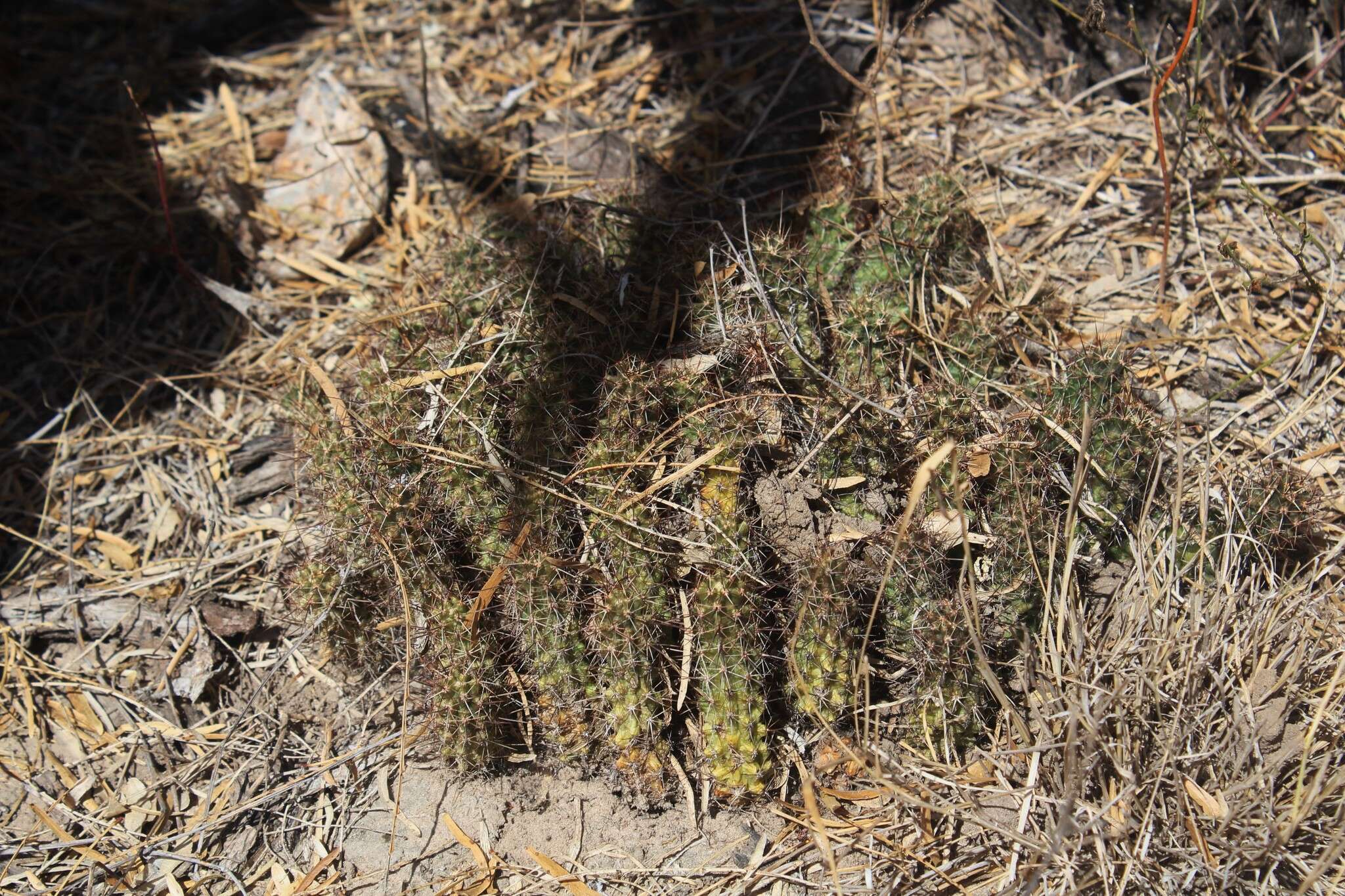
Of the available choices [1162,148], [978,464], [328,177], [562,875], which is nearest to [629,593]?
[562,875]

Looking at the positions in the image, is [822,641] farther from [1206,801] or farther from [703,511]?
[1206,801]

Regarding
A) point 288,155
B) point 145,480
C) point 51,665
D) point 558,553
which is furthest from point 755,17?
point 51,665

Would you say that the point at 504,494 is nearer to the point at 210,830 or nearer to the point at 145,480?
the point at 210,830

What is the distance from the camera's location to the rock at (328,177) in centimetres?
363

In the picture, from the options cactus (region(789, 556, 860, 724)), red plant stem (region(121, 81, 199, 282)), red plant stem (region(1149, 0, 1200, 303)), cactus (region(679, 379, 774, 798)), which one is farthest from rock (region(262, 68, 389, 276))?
red plant stem (region(1149, 0, 1200, 303))

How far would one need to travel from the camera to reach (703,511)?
2.44m

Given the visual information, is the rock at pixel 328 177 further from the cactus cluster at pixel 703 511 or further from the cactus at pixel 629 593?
the cactus at pixel 629 593

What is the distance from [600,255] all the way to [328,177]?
4.46 feet

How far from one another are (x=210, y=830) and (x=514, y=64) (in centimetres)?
303

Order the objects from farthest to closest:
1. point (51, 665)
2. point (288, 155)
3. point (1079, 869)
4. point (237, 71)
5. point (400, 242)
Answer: point (237, 71) → point (288, 155) → point (400, 242) → point (51, 665) → point (1079, 869)

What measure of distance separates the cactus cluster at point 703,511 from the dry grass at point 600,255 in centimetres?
16

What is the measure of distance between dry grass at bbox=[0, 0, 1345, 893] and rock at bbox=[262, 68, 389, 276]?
109mm

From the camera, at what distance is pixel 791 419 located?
2.67 metres

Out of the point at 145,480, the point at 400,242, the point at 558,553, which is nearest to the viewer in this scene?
the point at 558,553
